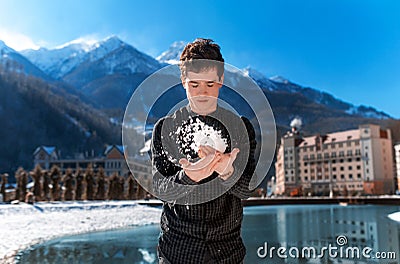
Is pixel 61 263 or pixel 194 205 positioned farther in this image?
pixel 61 263

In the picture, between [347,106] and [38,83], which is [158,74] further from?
[347,106]

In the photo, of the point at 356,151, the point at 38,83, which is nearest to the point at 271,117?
the point at 356,151

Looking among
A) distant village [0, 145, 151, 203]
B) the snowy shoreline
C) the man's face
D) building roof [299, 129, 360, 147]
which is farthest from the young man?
building roof [299, 129, 360, 147]

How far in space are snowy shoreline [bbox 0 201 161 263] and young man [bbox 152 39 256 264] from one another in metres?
7.51

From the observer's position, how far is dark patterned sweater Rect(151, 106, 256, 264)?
138 cm

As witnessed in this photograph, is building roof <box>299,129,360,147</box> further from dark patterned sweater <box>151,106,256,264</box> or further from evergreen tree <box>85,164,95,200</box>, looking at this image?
dark patterned sweater <box>151,106,256,264</box>

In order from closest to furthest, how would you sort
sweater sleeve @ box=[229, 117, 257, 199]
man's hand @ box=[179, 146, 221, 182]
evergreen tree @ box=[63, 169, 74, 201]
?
man's hand @ box=[179, 146, 221, 182] < sweater sleeve @ box=[229, 117, 257, 199] < evergreen tree @ box=[63, 169, 74, 201]

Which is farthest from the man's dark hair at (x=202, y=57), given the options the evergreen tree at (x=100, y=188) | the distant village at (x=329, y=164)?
the distant village at (x=329, y=164)

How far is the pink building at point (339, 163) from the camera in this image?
5491 cm

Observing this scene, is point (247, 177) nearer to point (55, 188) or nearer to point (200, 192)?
point (200, 192)

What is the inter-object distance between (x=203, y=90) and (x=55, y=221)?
16510 mm

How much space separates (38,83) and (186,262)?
114108 mm

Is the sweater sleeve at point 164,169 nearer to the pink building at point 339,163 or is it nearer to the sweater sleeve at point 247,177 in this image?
the sweater sleeve at point 247,177

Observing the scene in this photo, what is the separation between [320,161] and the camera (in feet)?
202
